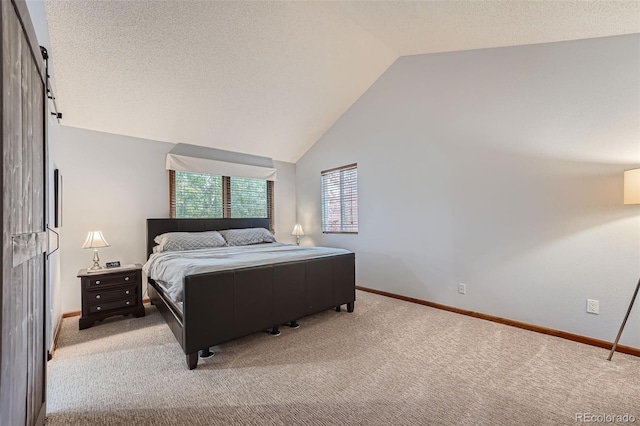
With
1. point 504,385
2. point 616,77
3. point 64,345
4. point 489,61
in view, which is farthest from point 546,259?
point 64,345

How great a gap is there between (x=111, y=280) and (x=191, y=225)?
4.26ft

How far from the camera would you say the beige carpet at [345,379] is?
1.62 meters

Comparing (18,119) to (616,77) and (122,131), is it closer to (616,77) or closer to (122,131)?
(122,131)

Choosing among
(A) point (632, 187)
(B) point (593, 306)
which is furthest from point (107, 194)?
(B) point (593, 306)

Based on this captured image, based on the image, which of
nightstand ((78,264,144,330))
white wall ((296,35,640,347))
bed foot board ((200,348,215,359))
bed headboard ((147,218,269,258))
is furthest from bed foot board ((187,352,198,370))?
white wall ((296,35,640,347))

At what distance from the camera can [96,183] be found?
3525 mm

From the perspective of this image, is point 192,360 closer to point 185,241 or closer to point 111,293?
point 111,293

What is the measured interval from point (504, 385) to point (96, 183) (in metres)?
4.76

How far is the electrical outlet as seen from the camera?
96.0 inches

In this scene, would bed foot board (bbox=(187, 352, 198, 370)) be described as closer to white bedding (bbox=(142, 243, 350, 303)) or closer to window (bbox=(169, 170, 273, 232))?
white bedding (bbox=(142, 243, 350, 303))

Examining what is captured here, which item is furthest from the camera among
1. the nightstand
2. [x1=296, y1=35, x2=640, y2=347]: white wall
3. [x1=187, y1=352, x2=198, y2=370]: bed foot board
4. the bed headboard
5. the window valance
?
the window valance

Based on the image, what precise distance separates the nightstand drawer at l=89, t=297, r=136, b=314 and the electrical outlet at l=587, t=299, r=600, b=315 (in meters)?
4.77

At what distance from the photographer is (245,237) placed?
14.1 ft

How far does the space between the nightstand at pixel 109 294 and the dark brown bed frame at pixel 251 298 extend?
0.78 ft
